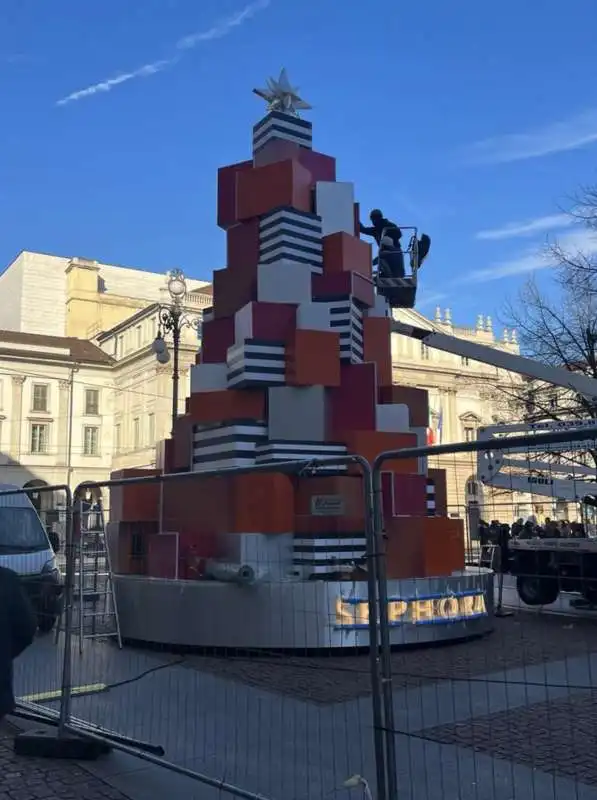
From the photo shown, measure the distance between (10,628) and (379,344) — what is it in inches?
338

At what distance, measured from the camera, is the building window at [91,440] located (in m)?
62.3

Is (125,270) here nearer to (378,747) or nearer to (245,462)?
(245,462)

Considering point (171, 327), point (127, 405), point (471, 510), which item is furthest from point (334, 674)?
point (127, 405)

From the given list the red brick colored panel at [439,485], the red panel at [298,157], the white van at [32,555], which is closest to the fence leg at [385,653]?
the white van at [32,555]

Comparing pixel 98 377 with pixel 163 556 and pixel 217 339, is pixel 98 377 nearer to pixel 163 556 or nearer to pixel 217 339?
pixel 217 339

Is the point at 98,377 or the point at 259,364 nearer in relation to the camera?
the point at 259,364

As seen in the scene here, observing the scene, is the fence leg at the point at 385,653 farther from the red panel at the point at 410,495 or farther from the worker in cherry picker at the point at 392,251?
the worker in cherry picker at the point at 392,251

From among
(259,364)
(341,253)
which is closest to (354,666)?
(259,364)

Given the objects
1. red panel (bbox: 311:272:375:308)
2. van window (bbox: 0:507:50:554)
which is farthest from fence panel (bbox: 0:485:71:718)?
red panel (bbox: 311:272:375:308)

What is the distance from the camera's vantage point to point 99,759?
19.3ft

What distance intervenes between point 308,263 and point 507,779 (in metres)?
8.30

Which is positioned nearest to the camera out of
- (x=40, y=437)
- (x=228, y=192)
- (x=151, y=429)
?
(x=228, y=192)

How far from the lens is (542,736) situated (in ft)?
19.5

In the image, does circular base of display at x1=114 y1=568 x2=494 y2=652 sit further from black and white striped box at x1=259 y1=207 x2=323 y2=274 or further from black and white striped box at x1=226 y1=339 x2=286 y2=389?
black and white striped box at x1=259 y1=207 x2=323 y2=274
